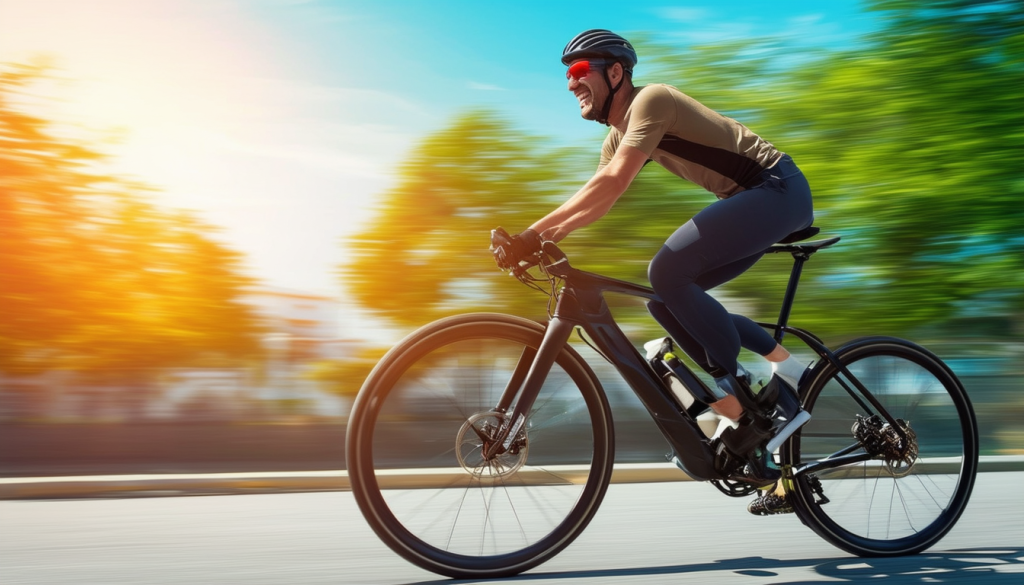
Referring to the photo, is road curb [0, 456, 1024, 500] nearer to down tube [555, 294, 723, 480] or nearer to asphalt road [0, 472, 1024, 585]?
asphalt road [0, 472, 1024, 585]

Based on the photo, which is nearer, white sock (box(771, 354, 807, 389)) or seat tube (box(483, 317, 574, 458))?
seat tube (box(483, 317, 574, 458))

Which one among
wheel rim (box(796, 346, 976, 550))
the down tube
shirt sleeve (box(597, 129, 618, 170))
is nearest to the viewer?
the down tube

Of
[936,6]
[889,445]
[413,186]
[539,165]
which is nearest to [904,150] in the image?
[936,6]

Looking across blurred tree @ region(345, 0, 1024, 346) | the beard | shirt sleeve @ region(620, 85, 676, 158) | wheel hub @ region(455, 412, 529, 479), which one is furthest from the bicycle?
blurred tree @ region(345, 0, 1024, 346)

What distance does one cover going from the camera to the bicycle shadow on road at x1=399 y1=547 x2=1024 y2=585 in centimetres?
372

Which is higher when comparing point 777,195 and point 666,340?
point 777,195

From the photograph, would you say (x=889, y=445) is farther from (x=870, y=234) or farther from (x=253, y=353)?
(x=253, y=353)

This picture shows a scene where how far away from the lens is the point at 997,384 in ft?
29.5

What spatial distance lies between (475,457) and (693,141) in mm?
1438

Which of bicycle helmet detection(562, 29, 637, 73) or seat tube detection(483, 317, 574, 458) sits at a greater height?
bicycle helmet detection(562, 29, 637, 73)

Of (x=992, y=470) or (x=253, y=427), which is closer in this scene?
(x=992, y=470)

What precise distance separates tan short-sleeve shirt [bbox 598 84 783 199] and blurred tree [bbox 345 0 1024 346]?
5.04 m

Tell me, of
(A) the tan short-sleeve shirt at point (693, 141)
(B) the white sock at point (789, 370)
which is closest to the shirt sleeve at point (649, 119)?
(A) the tan short-sleeve shirt at point (693, 141)

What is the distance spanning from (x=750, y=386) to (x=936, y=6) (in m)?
7.99
